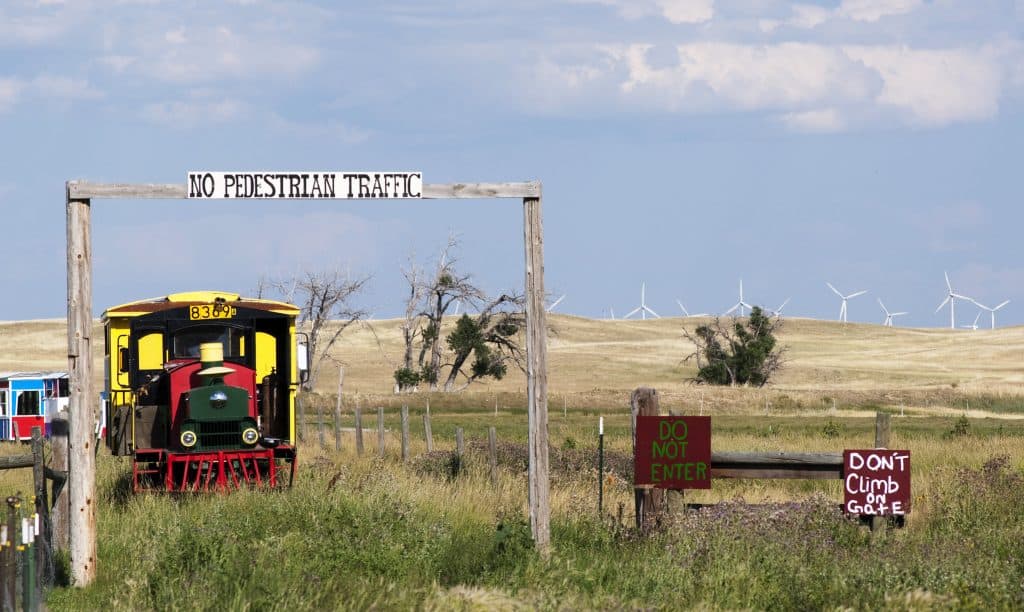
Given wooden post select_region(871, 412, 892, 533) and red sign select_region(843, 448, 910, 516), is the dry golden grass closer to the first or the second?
wooden post select_region(871, 412, 892, 533)

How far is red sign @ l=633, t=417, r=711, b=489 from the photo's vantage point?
40.7ft

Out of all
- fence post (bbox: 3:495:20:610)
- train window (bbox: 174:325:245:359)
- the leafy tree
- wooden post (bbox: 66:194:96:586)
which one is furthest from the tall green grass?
the leafy tree

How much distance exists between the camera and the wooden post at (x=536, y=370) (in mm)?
11531

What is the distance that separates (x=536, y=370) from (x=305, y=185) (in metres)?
2.56

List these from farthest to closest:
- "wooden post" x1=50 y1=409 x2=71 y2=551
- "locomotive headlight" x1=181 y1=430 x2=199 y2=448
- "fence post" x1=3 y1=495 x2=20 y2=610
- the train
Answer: the train
"locomotive headlight" x1=181 y1=430 x2=199 y2=448
"wooden post" x1=50 y1=409 x2=71 y2=551
"fence post" x1=3 y1=495 x2=20 y2=610

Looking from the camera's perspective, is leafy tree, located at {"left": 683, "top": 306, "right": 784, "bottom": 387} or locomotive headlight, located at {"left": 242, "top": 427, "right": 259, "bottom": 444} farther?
leafy tree, located at {"left": 683, "top": 306, "right": 784, "bottom": 387}

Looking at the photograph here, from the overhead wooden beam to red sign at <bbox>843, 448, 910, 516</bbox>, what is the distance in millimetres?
3945

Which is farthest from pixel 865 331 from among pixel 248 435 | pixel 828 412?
pixel 248 435

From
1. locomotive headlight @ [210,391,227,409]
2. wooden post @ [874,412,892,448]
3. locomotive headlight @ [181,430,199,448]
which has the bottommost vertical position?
Answer: locomotive headlight @ [181,430,199,448]

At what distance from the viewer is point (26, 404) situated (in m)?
40.0

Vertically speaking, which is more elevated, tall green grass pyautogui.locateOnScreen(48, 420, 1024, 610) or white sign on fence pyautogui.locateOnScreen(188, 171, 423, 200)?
white sign on fence pyautogui.locateOnScreen(188, 171, 423, 200)

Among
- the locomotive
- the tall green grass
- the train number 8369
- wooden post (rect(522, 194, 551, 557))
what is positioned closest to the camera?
the tall green grass

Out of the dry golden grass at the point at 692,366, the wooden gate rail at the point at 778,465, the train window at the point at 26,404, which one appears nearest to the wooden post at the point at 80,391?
the wooden gate rail at the point at 778,465

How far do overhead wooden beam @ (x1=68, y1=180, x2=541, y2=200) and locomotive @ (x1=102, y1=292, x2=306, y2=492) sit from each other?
670cm
